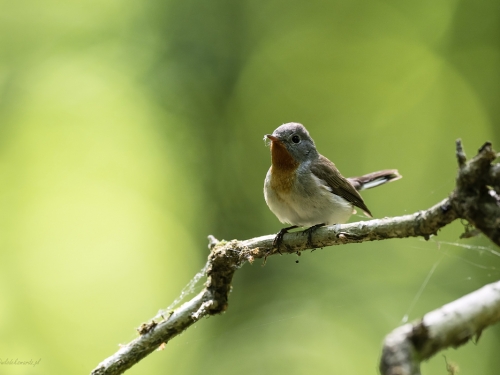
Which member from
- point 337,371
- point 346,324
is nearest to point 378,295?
point 346,324

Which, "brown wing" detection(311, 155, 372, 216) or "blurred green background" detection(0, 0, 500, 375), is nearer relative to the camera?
"brown wing" detection(311, 155, 372, 216)

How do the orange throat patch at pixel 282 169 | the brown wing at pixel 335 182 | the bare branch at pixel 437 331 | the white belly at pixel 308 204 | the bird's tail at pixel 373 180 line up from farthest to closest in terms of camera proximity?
1. the bird's tail at pixel 373 180
2. the brown wing at pixel 335 182
3. the orange throat patch at pixel 282 169
4. the white belly at pixel 308 204
5. the bare branch at pixel 437 331

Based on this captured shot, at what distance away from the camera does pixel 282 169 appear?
396 centimetres

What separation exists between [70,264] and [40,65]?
318 centimetres

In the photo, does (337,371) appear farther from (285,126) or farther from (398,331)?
(398,331)

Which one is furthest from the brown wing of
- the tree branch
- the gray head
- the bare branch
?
the bare branch

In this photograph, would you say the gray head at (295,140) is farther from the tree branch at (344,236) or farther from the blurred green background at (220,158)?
the blurred green background at (220,158)

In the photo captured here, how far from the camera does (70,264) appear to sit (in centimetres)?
678

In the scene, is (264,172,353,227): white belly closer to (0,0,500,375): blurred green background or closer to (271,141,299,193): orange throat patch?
(271,141,299,193): orange throat patch

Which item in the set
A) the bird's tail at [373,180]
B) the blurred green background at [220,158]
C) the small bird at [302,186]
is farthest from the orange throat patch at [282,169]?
the blurred green background at [220,158]

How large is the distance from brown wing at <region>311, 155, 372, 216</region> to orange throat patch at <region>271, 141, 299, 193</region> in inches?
8.5

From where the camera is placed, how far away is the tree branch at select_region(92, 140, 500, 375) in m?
1.82

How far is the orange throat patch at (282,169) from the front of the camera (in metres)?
3.88

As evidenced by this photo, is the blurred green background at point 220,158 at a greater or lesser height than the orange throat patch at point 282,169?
greater
